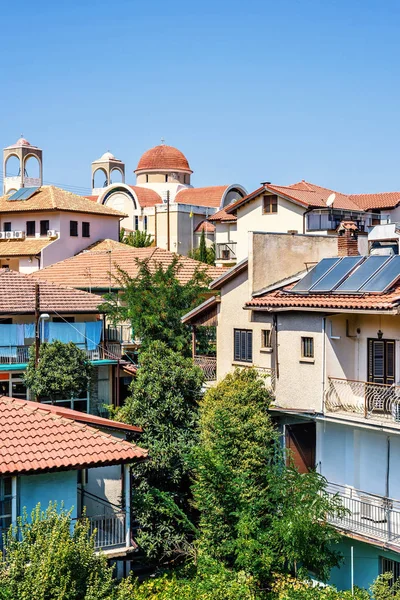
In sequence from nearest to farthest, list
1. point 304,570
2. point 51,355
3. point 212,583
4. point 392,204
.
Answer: point 212,583 < point 304,570 < point 51,355 < point 392,204

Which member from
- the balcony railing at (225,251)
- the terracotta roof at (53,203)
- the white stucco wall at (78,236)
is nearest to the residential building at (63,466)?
the white stucco wall at (78,236)

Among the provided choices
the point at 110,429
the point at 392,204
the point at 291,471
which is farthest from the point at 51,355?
the point at 392,204

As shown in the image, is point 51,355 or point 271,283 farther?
point 51,355

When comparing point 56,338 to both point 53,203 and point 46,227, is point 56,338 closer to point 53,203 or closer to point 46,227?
point 53,203

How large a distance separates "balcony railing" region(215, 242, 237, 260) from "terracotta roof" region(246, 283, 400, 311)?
1314 inches

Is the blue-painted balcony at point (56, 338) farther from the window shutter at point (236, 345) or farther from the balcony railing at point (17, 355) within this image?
the window shutter at point (236, 345)

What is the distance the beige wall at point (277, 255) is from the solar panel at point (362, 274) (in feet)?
9.82

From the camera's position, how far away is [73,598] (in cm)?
1535

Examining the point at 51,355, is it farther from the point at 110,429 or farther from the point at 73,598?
the point at 73,598

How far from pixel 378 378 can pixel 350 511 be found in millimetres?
3381

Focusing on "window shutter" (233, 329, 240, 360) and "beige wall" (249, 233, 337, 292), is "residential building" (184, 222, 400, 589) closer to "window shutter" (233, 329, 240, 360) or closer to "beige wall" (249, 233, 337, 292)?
"beige wall" (249, 233, 337, 292)

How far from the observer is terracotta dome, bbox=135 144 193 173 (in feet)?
295

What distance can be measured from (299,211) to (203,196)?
32.9 meters

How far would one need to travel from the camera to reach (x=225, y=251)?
60188 millimetres
